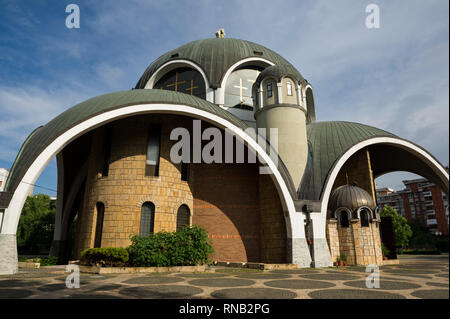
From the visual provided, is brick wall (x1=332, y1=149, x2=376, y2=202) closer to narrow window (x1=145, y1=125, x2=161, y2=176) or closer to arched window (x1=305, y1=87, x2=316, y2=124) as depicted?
arched window (x1=305, y1=87, x2=316, y2=124)

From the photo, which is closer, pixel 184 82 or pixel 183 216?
pixel 183 216

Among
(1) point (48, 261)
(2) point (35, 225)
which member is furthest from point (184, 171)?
(2) point (35, 225)

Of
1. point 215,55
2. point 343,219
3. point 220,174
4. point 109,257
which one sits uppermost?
point 215,55

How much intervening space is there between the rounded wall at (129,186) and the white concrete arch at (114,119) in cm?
202

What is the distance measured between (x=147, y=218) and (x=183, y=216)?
2.20 meters

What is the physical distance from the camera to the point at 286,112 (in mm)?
17453

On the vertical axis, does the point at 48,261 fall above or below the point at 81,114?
below

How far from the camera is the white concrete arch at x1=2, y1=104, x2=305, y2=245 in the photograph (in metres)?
11.7

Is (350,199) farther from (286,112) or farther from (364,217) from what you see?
(286,112)

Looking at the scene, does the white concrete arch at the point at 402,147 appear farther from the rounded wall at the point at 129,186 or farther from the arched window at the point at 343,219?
the rounded wall at the point at 129,186

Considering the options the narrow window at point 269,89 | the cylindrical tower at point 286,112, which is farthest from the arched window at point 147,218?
the narrow window at point 269,89
